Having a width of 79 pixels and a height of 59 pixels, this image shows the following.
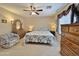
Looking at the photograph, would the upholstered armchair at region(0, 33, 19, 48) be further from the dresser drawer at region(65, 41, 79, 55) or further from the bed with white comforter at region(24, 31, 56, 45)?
the dresser drawer at region(65, 41, 79, 55)

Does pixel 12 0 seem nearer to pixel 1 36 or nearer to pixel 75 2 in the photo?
pixel 1 36

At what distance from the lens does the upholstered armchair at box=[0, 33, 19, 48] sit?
184 centimetres

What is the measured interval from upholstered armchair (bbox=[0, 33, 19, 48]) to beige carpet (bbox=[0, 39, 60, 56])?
74 millimetres

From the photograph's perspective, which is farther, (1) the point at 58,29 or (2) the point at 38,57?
(1) the point at 58,29

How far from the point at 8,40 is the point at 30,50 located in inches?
18.0

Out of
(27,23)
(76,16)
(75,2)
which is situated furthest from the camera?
(76,16)

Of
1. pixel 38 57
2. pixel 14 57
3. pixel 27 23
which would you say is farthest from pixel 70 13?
pixel 14 57

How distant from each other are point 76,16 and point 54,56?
957mm

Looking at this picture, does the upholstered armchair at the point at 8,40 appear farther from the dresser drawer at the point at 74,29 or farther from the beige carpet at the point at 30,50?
the dresser drawer at the point at 74,29

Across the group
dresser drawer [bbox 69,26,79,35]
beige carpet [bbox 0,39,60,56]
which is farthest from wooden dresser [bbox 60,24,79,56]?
beige carpet [bbox 0,39,60,56]

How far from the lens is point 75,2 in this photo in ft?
5.81

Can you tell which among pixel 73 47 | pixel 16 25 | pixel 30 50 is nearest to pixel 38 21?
pixel 16 25

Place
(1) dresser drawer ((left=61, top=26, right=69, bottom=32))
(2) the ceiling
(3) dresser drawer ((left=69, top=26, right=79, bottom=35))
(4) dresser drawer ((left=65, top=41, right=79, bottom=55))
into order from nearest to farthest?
(3) dresser drawer ((left=69, top=26, right=79, bottom=35)), (4) dresser drawer ((left=65, top=41, right=79, bottom=55)), (2) the ceiling, (1) dresser drawer ((left=61, top=26, right=69, bottom=32))

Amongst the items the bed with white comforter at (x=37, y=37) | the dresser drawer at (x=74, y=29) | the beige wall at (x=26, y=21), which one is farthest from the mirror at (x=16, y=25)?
the dresser drawer at (x=74, y=29)
